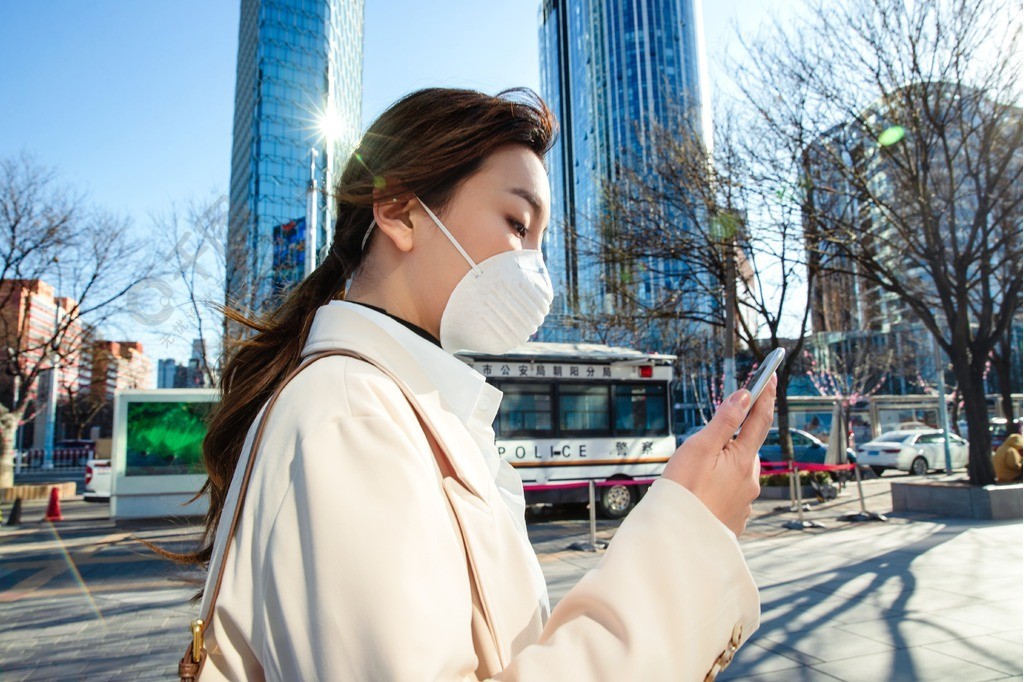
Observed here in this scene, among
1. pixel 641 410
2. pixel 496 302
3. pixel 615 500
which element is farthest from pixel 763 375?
pixel 641 410

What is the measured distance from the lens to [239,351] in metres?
1.38

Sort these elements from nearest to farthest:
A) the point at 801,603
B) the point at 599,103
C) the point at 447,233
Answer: the point at 447,233 → the point at 801,603 → the point at 599,103

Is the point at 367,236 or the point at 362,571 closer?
the point at 362,571

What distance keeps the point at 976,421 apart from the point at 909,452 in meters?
10.5

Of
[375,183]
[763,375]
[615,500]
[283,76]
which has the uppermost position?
[283,76]

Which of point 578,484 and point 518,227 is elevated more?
point 518,227

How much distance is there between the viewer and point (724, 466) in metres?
0.89

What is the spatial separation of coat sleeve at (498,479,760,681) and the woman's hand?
0.03 m

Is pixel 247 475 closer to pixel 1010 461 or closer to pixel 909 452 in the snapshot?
pixel 1010 461

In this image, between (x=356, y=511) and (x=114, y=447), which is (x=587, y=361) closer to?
(x=114, y=447)

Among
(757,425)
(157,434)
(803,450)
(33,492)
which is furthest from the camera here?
(803,450)

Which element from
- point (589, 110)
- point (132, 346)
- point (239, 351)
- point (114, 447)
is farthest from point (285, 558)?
point (589, 110)

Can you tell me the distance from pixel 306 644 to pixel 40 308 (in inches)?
948

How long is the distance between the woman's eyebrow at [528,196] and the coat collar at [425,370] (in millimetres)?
359
